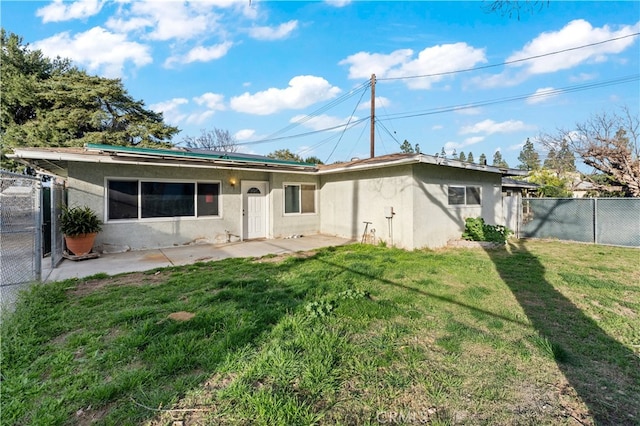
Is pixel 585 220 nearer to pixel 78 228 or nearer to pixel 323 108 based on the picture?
pixel 78 228

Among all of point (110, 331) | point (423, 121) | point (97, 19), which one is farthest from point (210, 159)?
point (423, 121)

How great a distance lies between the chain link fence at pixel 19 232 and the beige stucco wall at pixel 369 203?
7673 mm

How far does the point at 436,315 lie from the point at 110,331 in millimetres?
3742

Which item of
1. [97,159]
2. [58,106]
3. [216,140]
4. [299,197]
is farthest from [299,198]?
[216,140]

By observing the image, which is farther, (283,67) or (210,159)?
(283,67)

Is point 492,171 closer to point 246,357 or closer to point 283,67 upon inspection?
point 246,357

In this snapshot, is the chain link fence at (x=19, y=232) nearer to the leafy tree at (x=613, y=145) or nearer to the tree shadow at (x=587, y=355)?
the tree shadow at (x=587, y=355)

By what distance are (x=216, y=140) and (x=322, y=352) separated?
32.1 metres

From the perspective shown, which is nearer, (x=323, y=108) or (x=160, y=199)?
(x=160, y=199)

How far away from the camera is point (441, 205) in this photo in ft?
29.4

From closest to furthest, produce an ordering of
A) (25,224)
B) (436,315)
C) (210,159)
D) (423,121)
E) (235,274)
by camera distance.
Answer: (436,315) < (25,224) < (235,274) < (210,159) < (423,121)

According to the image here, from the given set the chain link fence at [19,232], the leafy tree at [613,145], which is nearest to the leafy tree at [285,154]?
the leafy tree at [613,145]

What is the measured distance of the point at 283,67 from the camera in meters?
14.6

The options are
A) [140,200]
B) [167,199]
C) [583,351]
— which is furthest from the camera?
[167,199]
